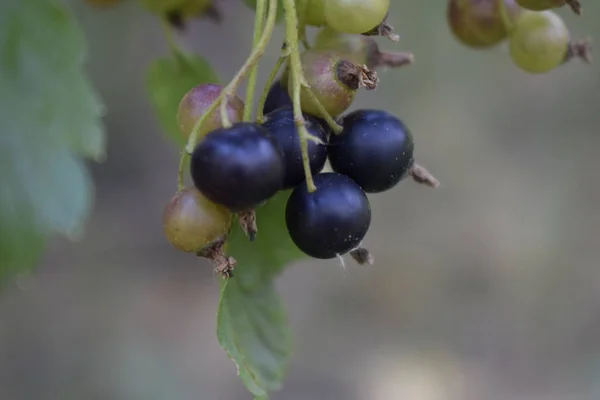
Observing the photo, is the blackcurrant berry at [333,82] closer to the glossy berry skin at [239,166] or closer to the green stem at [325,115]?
the green stem at [325,115]

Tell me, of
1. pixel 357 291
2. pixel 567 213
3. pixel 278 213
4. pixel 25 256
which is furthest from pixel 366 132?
pixel 567 213

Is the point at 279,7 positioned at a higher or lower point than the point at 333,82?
higher

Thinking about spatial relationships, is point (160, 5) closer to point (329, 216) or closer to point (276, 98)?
point (276, 98)

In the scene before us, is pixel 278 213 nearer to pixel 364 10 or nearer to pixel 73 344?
pixel 364 10

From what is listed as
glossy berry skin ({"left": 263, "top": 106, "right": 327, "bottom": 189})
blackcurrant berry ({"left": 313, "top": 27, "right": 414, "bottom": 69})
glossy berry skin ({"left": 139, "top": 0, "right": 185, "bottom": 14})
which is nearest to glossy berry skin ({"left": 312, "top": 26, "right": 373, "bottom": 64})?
blackcurrant berry ({"left": 313, "top": 27, "right": 414, "bottom": 69})

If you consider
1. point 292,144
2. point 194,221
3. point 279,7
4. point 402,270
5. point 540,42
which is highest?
point 402,270

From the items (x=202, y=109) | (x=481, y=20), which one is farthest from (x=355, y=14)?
(x=481, y=20)
